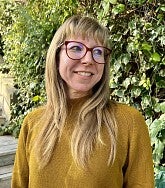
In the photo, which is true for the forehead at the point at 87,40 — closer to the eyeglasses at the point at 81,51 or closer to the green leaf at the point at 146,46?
the eyeglasses at the point at 81,51

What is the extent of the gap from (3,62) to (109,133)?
5.04 meters

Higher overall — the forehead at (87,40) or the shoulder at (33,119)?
the forehead at (87,40)

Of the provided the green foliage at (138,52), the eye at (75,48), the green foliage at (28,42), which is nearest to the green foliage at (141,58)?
the green foliage at (138,52)

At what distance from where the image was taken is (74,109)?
1.32 meters

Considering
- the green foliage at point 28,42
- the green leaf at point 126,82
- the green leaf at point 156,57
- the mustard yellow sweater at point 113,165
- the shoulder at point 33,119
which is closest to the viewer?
the mustard yellow sweater at point 113,165

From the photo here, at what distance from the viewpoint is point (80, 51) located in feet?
4.05

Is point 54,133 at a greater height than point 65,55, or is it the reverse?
point 65,55

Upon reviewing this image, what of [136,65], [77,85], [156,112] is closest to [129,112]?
[77,85]

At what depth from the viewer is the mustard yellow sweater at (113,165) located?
1165 mm

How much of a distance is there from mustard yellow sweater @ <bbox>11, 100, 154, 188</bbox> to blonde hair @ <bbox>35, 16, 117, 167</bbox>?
0.07 ft

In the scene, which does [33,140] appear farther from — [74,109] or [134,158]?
[134,158]

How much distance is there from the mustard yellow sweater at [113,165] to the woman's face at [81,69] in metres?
0.12

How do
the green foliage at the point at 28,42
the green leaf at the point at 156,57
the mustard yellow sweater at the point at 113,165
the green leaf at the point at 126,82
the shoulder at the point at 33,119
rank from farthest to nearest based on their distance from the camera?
the green foliage at the point at 28,42, the green leaf at the point at 126,82, the green leaf at the point at 156,57, the shoulder at the point at 33,119, the mustard yellow sweater at the point at 113,165

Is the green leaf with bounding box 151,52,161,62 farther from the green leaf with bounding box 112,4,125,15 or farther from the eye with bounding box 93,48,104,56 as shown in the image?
the eye with bounding box 93,48,104,56
